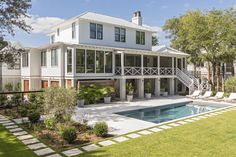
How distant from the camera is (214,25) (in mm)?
26750

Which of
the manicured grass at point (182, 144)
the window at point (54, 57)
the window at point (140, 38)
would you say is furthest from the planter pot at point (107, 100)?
the window at point (140, 38)

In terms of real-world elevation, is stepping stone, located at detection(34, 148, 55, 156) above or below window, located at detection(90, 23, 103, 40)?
below

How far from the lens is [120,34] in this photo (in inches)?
986

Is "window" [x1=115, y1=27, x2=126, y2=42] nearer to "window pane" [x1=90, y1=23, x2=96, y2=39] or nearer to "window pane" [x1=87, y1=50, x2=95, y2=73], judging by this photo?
"window pane" [x1=90, y1=23, x2=96, y2=39]

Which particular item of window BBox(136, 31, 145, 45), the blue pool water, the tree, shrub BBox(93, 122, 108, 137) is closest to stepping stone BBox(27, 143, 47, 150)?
shrub BBox(93, 122, 108, 137)

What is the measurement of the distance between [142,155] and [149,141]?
1.52 m

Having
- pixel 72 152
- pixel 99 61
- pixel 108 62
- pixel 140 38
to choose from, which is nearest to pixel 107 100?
pixel 99 61

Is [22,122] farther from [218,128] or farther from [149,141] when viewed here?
[218,128]

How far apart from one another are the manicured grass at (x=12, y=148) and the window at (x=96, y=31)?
1520 cm

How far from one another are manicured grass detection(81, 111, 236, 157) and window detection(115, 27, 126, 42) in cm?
1596

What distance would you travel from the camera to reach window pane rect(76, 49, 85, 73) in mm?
19828

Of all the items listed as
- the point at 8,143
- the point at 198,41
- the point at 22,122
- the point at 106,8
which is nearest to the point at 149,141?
the point at 8,143

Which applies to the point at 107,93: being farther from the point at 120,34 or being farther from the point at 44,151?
the point at 44,151

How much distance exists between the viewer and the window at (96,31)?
74.3 ft
